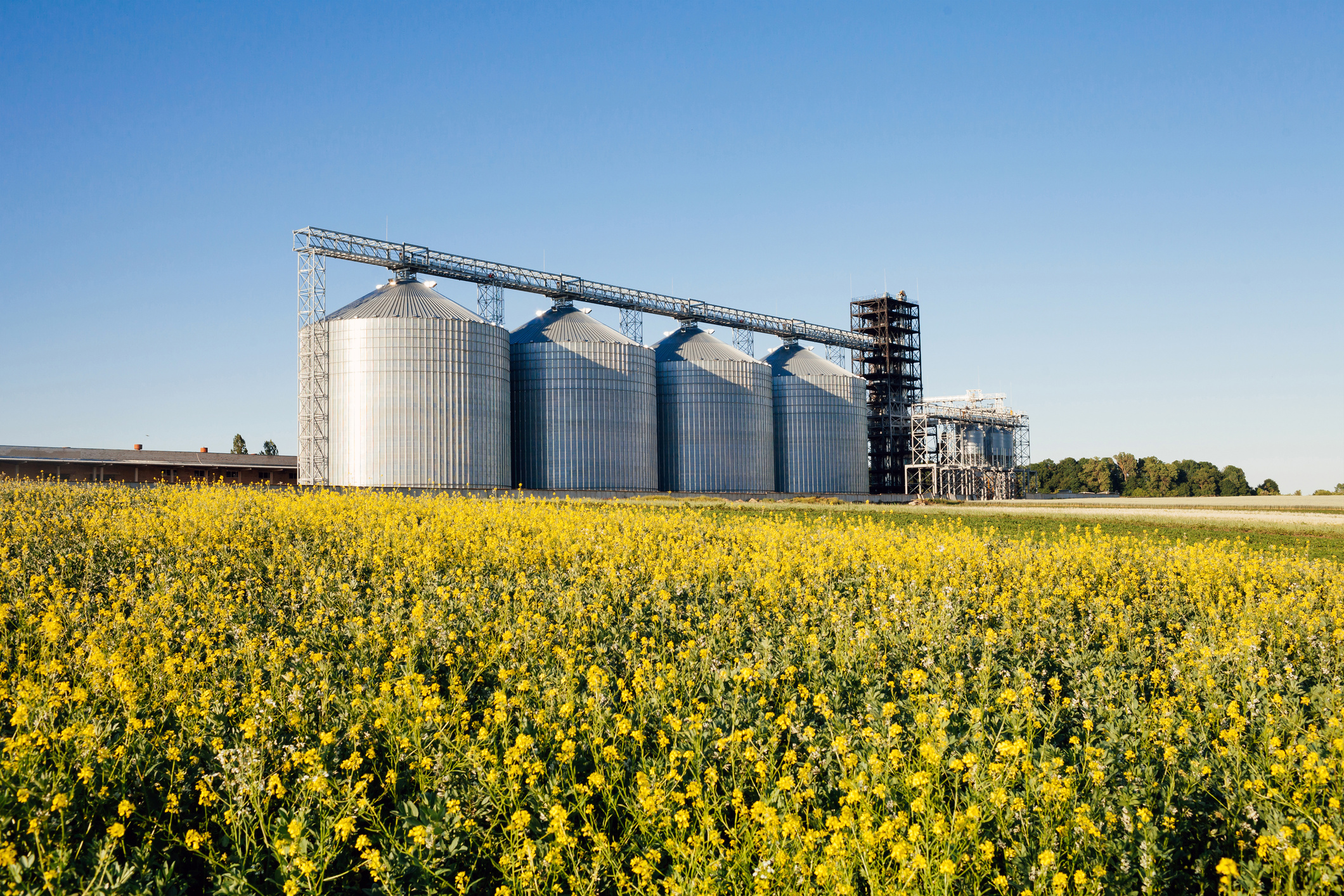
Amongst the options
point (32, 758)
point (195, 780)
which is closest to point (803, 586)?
point (195, 780)

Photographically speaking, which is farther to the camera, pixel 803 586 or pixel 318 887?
pixel 803 586

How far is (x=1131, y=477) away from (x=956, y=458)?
71277 millimetres

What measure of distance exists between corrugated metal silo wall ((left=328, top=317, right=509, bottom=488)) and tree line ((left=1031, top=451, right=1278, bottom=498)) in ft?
366

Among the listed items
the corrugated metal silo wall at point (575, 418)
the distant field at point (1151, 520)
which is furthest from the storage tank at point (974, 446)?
the corrugated metal silo wall at point (575, 418)

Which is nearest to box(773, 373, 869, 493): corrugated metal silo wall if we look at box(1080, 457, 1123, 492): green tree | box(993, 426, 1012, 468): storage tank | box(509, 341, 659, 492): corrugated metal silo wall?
box(509, 341, 659, 492): corrugated metal silo wall

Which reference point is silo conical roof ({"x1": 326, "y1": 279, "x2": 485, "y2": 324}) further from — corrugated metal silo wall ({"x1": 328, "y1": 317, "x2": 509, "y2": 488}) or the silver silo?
corrugated metal silo wall ({"x1": 328, "y1": 317, "x2": 509, "y2": 488})

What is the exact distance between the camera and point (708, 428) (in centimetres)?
7138

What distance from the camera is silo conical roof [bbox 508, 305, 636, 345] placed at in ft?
213

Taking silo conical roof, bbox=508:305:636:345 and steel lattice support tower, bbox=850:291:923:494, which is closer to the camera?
silo conical roof, bbox=508:305:636:345

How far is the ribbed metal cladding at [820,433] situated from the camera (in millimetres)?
77688

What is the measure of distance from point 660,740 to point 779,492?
68.3 meters

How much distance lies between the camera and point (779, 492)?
74.0m

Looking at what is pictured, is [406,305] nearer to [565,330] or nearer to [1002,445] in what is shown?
[565,330]

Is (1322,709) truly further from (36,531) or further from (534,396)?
(534,396)
